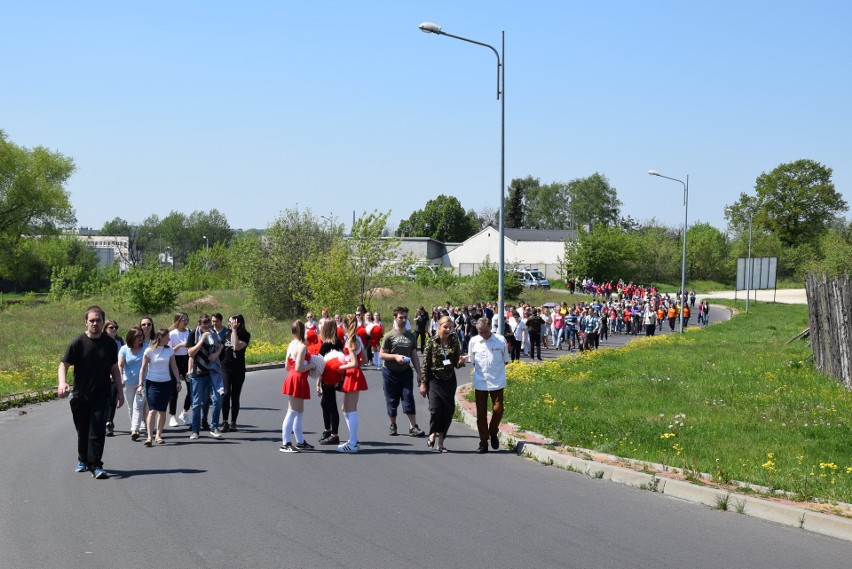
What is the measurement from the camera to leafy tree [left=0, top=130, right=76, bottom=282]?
241 feet

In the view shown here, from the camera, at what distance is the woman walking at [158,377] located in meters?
11.9

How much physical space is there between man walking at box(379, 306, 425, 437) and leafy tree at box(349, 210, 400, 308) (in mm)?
30099

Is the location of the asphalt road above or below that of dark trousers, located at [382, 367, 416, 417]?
below

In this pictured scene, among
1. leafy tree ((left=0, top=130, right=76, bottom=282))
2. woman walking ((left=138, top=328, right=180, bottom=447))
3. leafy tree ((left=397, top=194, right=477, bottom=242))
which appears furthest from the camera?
leafy tree ((left=397, top=194, right=477, bottom=242))

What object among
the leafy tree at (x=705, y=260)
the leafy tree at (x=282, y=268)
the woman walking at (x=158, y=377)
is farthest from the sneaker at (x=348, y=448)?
the leafy tree at (x=705, y=260)

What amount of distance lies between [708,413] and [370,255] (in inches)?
1253

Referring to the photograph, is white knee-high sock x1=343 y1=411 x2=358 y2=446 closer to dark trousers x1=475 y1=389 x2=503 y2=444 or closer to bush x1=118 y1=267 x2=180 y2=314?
dark trousers x1=475 y1=389 x2=503 y2=444

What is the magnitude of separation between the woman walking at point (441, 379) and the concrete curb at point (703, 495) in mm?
1080

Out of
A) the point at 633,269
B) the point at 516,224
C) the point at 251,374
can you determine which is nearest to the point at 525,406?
the point at 251,374

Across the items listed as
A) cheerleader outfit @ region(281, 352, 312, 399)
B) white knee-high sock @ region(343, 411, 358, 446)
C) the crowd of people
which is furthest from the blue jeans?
white knee-high sock @ region(343, 411, 358, 446)

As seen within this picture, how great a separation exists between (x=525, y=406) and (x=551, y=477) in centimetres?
491

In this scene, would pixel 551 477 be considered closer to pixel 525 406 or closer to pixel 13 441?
pixel 525 406

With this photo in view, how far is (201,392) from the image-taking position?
12812 millimetres

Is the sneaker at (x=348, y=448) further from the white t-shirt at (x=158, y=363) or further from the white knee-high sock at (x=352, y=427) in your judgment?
the white t-shirt at (x=158, y=363)
